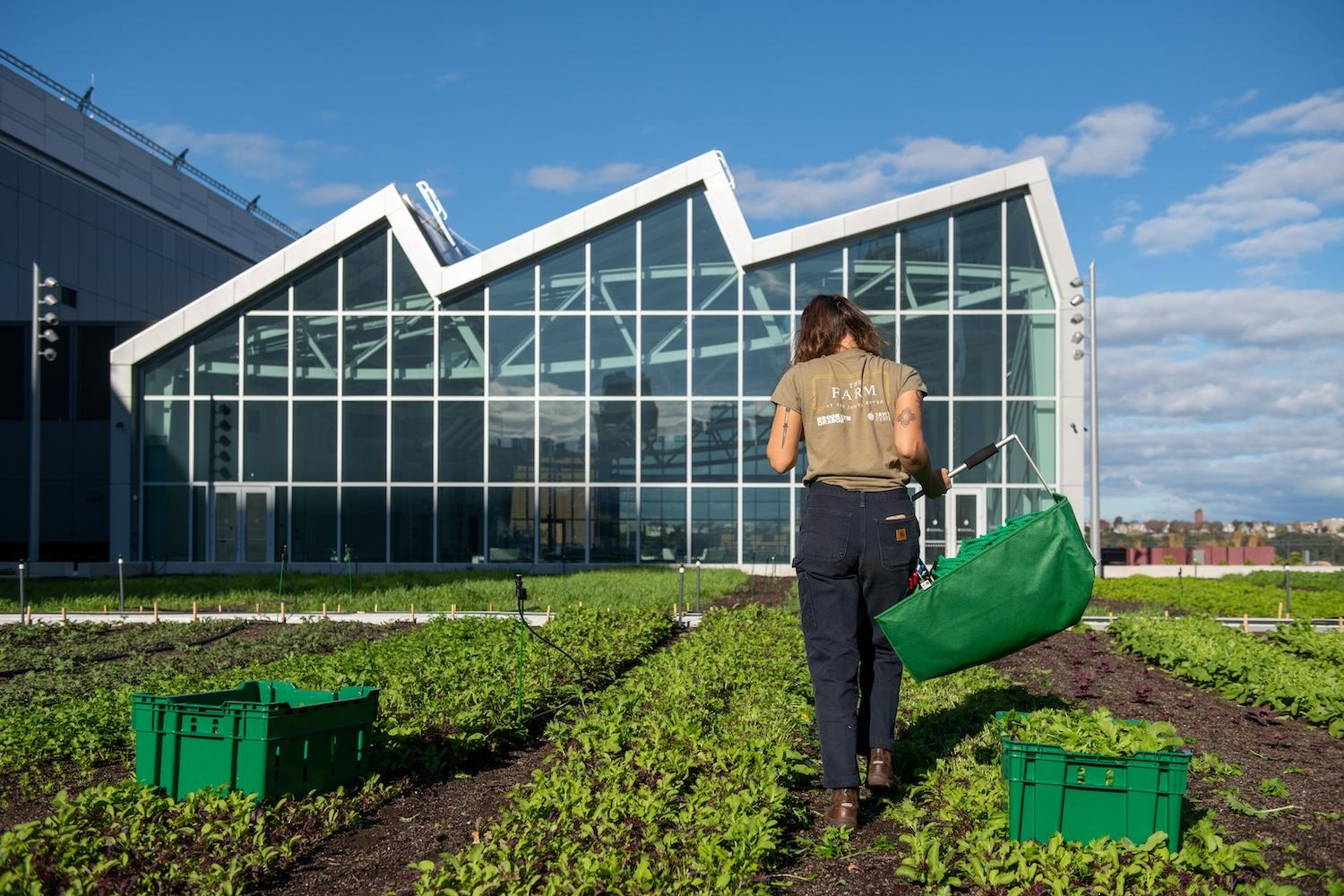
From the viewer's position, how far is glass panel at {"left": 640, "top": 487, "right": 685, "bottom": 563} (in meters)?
28.5

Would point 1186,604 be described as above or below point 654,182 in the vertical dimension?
below

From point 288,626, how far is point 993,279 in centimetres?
1920

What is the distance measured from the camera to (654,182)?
27906mm

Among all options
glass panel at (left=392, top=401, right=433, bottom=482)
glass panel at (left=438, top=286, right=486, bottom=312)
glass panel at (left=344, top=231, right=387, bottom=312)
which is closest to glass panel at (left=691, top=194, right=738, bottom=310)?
glass panel at (left=438, top=286, right=486, bottom=312)

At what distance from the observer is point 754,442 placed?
2847 cm

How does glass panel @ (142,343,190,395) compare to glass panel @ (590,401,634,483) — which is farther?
glass panel @ (142,343,190,395)

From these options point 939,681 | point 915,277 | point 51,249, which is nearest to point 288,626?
point 939,681

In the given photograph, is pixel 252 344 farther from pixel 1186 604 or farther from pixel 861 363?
pixel 861 363

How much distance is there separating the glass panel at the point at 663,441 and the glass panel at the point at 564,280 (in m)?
3.08

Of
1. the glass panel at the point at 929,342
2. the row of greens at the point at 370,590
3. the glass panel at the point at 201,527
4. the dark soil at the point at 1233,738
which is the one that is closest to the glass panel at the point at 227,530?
the glass panel at the point at 201,527

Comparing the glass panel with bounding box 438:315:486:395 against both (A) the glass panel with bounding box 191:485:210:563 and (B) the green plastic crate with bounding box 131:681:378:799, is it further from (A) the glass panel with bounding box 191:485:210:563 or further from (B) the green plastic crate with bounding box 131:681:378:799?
(B) the green plastic crate with bounding box 131:681:378:799

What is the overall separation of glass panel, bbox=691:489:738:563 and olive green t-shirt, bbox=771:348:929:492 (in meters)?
23.2

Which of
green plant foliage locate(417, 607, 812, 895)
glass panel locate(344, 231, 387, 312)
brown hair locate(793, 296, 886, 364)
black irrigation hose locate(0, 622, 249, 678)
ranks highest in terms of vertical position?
glass panel locate(344, 231, 387, 312)

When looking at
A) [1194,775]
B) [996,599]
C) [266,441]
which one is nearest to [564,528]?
[266,441]
